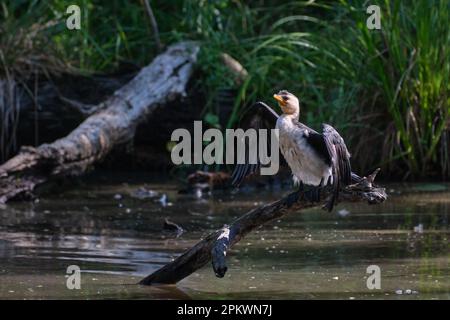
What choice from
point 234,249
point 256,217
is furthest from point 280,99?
point 234,249

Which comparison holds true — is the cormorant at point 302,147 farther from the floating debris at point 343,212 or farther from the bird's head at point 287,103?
the floating debris at point 343,212

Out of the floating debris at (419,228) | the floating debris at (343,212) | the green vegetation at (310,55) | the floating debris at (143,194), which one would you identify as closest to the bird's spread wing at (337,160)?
the floating debris at (419,228)

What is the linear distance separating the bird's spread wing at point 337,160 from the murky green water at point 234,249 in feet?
1.53

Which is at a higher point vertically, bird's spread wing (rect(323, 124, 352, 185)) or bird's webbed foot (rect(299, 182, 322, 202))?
bird's spread wing (rect(323, 124, 352, 185))

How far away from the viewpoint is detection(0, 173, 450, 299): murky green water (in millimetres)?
4656

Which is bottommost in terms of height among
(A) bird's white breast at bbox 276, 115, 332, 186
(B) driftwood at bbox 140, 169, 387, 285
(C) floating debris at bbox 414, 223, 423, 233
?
(C) floating debris at bbox 414, 223, 423, 233

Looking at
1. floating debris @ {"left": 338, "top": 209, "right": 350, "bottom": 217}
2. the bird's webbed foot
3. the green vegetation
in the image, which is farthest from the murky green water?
the green vegetation

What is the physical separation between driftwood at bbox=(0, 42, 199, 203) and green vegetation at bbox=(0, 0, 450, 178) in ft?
0.97

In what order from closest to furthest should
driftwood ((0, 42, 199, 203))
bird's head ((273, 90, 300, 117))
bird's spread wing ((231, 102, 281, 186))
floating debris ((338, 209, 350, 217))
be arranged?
1. bird's head ((273, 90, 300, 117))
2. bird's spread wing ((231, 102, 281, 186))
3. floating debris ((338, 209, 350, 217))
4. driftwood ((0, 42, 199, 203))

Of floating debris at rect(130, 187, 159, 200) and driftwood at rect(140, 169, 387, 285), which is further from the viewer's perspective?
floating debris at rect(130, 187, 159, 200)

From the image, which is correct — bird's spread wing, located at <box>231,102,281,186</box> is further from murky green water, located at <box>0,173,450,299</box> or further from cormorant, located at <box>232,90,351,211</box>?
murky green water, located at <box>0,173,450,299</box>

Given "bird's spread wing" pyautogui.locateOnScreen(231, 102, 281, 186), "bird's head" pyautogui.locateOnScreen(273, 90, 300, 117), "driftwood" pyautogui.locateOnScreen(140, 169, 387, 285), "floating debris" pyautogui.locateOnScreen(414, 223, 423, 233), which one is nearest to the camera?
"driftwood" pyautogui.locateOnScreen(140, 169, 387, 285)

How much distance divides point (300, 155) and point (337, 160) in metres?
0.36

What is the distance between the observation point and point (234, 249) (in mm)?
5809
